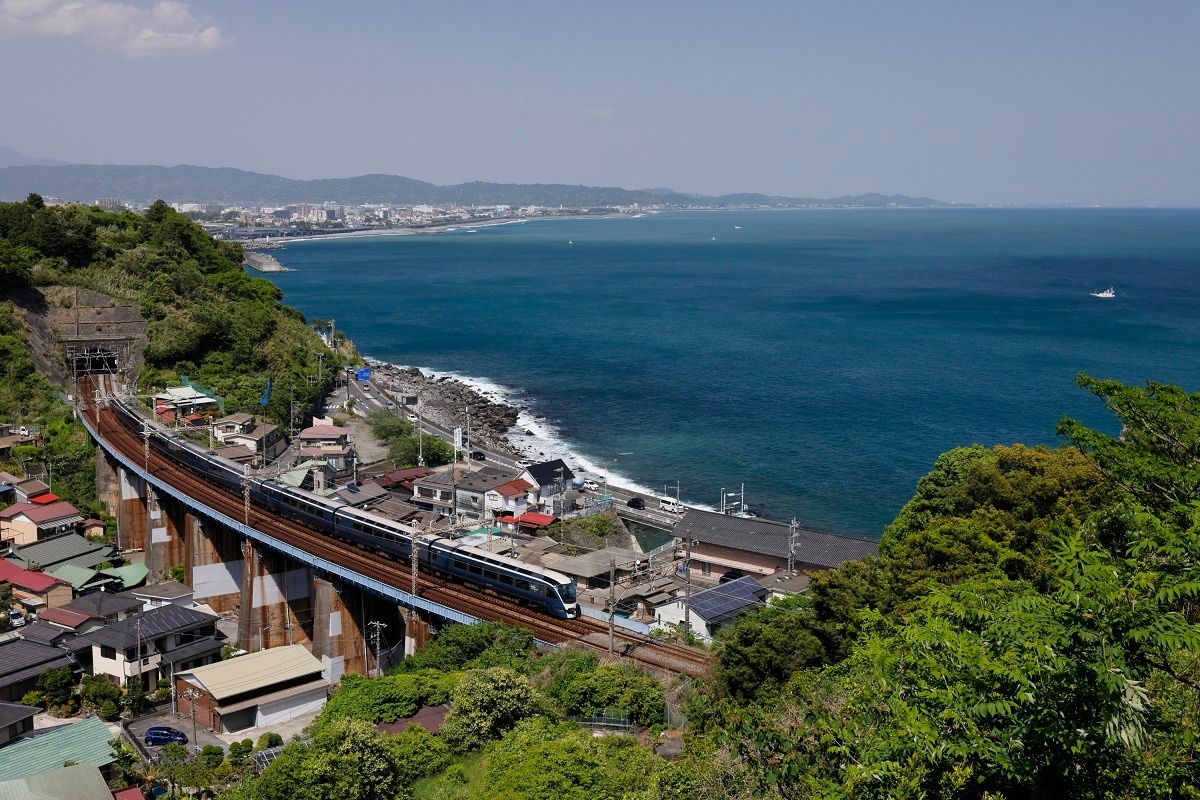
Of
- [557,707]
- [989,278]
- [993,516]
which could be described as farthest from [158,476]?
[989,278]

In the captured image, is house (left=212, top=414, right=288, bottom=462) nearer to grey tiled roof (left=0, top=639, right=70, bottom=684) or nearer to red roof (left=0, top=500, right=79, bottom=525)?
red roof (left=0, top=500, right=79, bottom=525)

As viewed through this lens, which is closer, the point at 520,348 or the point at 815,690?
the point at 815,690

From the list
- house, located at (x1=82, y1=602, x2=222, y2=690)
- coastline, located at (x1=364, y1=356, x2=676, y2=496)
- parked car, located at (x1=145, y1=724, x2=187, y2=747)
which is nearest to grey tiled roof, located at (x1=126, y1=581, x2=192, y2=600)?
house, located at (x1=82, y1=602, x2=222, y2=690)

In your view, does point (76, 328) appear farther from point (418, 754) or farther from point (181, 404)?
point (418, 754)

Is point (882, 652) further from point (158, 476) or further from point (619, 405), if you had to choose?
point (619, 405)

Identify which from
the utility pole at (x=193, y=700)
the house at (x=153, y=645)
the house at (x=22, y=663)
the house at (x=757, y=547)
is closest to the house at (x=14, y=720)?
the house at (x=22, y=663)

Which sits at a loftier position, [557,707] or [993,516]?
[993,516]
